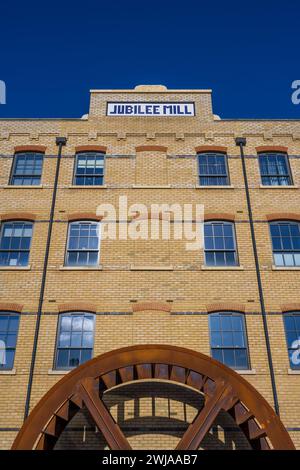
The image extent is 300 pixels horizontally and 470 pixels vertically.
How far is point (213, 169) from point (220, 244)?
3.06 meters

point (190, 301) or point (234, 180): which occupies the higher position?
point (234, 180)

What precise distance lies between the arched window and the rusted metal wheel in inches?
102

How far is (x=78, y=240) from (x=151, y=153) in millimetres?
4158

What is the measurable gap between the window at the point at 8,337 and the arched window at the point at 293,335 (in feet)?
24.2

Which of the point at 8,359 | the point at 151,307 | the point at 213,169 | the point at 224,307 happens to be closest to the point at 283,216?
the point at 213,169

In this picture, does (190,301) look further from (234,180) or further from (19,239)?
(19,239)

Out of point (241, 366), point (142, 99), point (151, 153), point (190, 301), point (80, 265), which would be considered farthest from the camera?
point (142, 99)

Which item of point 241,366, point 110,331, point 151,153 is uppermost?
point 151,153

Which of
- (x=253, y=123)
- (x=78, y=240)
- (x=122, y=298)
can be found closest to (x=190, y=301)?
(x=122, y=298)

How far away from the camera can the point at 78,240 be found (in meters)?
12.6

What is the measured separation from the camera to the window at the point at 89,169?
13875mm

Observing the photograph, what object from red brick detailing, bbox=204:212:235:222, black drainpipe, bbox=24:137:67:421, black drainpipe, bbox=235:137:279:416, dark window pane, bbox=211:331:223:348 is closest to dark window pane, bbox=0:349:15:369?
black drainpipe, bbox=24:137:67:421

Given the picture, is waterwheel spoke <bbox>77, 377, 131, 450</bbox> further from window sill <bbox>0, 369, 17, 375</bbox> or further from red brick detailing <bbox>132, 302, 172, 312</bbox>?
red brick detailing <bbox>132, 302, 172, 312</bbox>

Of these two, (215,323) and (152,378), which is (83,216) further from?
(152,378)
